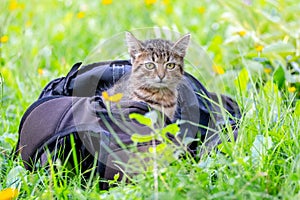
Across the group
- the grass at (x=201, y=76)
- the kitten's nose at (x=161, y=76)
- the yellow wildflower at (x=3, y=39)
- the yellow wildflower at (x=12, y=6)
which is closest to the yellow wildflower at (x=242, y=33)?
the grass at (x=201, y=76)

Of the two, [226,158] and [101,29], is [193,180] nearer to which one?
[226,158]

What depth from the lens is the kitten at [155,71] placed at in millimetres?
2812

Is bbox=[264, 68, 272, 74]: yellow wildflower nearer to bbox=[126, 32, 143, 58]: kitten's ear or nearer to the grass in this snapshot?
the grass

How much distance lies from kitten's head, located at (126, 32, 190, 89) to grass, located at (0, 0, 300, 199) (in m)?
0.30

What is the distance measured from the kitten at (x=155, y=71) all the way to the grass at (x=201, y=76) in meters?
0.31

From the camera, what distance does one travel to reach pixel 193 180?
77.9 inches

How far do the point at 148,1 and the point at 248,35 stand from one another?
4.56ft

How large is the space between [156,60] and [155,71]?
0.17ft

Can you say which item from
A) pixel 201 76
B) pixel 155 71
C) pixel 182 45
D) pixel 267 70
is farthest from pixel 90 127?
pixel 267 70

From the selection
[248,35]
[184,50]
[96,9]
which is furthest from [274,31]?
[96,9]

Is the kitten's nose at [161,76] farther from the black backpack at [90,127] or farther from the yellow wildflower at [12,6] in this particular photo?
the yellow wildflower at [12,6]

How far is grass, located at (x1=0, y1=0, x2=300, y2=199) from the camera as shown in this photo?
6.70 ft

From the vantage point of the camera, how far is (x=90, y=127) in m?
2.44

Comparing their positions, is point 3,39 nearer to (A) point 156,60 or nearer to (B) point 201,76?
(B) point 201,76
